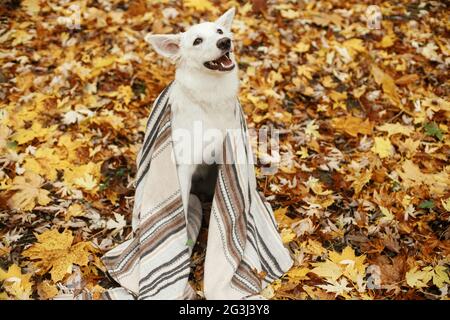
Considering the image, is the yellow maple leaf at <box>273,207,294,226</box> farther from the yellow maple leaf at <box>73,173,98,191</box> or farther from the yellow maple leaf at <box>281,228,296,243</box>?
the yellow maple leaf at <box>73,173,98,191</box>

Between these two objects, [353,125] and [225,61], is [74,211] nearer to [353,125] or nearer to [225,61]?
[225,61]

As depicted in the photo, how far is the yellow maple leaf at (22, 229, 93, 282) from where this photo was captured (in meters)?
3.20

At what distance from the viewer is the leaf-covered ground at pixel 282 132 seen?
10.8 ft

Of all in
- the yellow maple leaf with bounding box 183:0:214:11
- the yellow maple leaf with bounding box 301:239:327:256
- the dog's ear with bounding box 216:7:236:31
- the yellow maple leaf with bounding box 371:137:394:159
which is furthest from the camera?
the yellow maple leaf with bounding box 183:0:214:11

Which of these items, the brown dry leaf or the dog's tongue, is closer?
the dog's tongue

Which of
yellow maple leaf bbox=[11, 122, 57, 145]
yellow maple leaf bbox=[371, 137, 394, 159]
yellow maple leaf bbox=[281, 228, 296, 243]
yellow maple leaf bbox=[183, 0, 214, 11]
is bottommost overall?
yellow maple leaf bbox=[281, 228, 296, 243]

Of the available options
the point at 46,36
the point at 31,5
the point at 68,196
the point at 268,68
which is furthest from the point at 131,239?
the point at 31,5

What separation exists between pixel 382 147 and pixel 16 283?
3356mm

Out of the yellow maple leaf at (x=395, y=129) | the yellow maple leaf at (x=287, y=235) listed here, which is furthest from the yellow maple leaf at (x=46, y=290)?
the yellow maple leaf at (x=395, y=129)

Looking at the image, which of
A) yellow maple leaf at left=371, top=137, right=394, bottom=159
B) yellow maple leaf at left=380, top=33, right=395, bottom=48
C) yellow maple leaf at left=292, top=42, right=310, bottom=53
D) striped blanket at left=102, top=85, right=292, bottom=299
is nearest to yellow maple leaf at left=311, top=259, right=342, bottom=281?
striped blanket at left=102, top=85, right=292, bottom=299

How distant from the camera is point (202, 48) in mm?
2848

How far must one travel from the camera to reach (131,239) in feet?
11.0

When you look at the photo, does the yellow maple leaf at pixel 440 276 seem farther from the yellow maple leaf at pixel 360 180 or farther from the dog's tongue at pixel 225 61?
the dog's tongue at pixel 225 61
